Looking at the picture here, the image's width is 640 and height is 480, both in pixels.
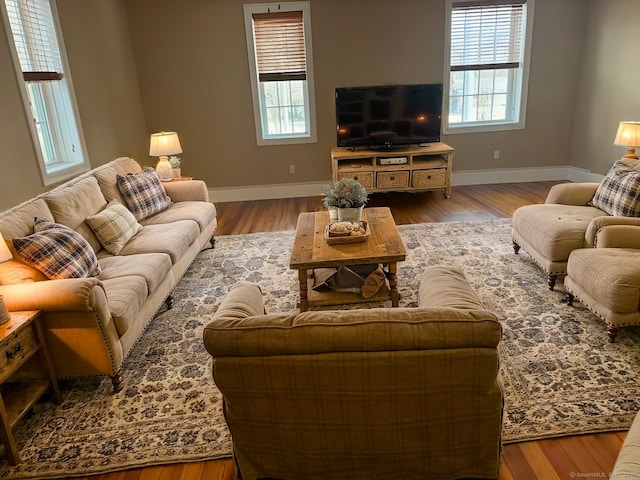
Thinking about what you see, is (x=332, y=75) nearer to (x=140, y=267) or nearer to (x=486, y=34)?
(x=486, y=34)

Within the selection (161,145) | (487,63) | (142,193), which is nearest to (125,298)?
(142,193)

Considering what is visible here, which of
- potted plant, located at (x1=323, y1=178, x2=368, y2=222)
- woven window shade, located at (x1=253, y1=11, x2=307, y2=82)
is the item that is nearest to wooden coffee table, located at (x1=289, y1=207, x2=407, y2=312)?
potted plant, located at (x1=323, y1=178, x2=368, y2=222)

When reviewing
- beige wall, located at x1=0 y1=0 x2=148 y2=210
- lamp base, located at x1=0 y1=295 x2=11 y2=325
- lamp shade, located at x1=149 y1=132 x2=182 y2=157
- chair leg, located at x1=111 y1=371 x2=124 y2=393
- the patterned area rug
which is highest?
beige wall, located at x1=0 y1=0 x2=148 y2=210

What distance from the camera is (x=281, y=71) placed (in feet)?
19.4

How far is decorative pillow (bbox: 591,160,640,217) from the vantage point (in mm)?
3170

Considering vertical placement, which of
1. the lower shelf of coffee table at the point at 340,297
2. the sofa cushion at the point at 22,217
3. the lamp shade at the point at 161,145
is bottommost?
the lower shelf of coffee table at the point at 340,297

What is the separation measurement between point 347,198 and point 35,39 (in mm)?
3058

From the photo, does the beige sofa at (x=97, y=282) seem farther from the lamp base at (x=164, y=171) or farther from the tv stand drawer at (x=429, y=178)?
the tv stand drawer at (x=429, y=178)

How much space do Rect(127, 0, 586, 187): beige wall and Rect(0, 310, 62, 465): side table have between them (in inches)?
167

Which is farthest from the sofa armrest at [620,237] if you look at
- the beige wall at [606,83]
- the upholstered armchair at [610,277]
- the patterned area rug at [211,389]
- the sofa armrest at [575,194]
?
the beige wall at [606,83]

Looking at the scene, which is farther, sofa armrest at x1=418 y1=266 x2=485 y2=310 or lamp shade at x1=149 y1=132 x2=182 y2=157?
lamp shade at x1=149 y1=132 x2=182 y2=157

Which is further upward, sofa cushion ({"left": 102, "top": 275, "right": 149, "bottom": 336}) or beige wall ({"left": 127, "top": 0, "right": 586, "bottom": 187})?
beige wall ({"left": 127, "top": 0, "right": 586, "bottom": 187})

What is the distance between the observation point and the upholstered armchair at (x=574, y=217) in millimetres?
3111

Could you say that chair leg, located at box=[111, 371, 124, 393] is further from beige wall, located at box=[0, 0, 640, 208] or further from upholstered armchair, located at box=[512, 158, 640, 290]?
beige wall, located at box=[0, 0, 640, 208]
